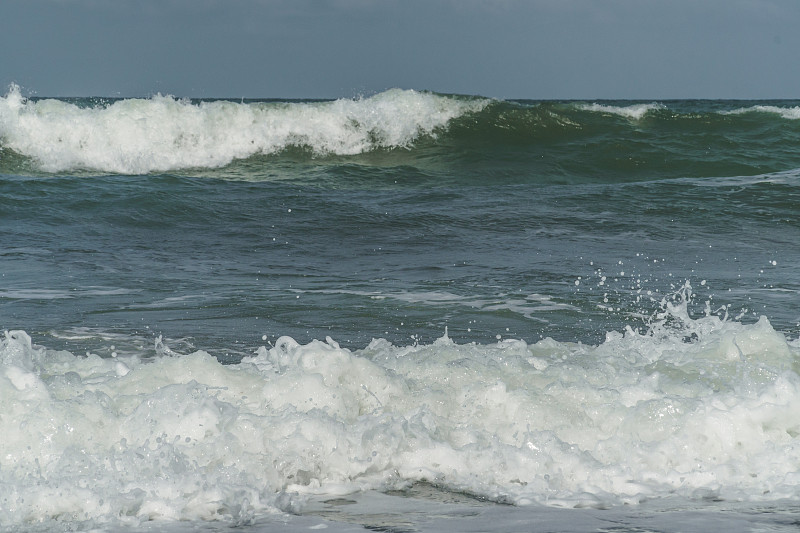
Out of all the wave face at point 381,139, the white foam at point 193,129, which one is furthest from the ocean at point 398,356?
the white foam at point 193,129

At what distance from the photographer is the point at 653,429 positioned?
3.60m

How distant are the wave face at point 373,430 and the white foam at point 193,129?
11.0 meters

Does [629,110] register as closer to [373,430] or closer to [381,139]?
[381,139]

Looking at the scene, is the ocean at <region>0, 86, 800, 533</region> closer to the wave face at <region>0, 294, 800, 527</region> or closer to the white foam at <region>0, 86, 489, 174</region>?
the wave face at <region>0, 294, 800, 527</region>

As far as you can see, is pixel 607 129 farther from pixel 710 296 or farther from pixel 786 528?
pixel 786 528

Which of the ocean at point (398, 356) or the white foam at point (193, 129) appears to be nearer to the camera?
the ocean at point (398, 356)

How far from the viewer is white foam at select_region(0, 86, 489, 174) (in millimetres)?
14758

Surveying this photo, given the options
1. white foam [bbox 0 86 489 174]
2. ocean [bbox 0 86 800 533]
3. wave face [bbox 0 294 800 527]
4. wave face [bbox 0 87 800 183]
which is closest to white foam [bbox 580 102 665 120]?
wave face [bbox 0 87 800 183]

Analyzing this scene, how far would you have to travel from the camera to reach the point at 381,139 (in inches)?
651

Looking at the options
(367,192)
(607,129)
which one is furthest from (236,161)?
(607,129)

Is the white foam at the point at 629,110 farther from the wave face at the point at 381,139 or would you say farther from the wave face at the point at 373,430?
the wave face at the point at 373,430

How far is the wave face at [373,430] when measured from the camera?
9.98 feet

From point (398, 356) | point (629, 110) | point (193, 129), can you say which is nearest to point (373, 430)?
point (398, 356)

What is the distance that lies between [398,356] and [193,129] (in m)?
12.3
